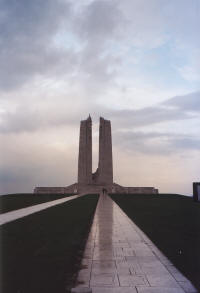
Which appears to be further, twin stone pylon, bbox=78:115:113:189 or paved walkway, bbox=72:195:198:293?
twin stone pylon, bbox=78:115:113:189

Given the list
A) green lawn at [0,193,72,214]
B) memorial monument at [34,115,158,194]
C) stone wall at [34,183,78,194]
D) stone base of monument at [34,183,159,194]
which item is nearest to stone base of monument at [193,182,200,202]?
green lawn at [0,193,72,214]

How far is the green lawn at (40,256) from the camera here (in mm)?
4884

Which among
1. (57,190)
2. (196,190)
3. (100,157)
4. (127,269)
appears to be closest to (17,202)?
(196,190)

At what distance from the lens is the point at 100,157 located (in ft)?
191

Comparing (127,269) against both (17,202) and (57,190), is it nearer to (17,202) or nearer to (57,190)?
(17,202)

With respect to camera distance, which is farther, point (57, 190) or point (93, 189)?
point (93, 189)

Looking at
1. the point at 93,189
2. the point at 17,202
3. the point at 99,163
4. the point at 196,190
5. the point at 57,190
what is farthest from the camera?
the point at 99,163

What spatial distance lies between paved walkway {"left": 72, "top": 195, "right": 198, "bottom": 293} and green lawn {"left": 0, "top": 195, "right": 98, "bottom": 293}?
27cm

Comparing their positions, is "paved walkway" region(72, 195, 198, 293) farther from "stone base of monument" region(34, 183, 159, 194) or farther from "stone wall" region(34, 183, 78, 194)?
"stone wall" region(34, 183, 78, 194)

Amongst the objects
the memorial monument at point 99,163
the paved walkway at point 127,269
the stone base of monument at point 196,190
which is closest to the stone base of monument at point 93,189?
the memorial monument at point 99,163

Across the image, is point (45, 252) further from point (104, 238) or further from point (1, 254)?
point (104, 238)

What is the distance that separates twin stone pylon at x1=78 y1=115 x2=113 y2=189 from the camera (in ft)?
188

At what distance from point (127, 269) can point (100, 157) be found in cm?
5266

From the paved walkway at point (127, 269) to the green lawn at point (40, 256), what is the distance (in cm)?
27
